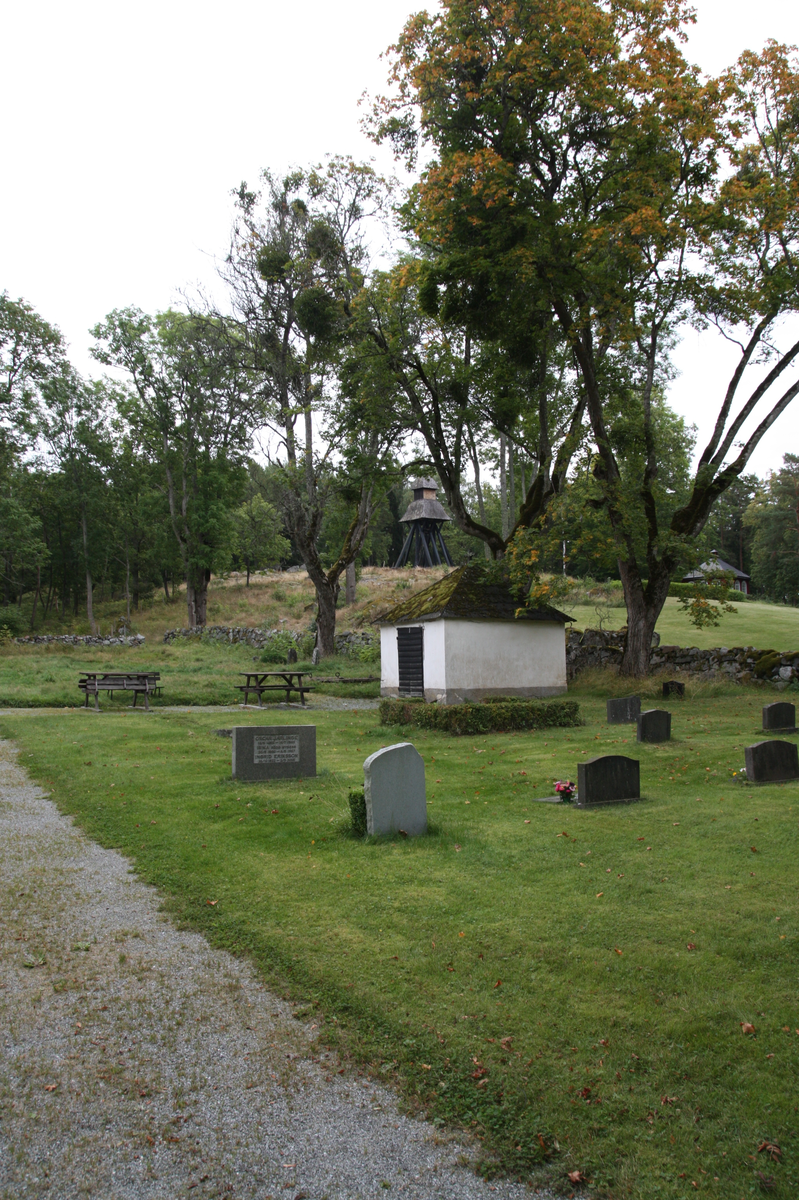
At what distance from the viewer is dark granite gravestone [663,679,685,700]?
2289 cm

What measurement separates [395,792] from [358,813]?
0.50 meters

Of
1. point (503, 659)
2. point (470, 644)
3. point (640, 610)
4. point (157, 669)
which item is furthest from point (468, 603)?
point (157, 669)

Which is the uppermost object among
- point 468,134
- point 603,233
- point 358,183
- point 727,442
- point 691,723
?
point 358,183

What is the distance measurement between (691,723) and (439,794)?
922 centimetres

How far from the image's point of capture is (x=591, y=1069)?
3734mm

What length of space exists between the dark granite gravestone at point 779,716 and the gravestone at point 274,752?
887 cm

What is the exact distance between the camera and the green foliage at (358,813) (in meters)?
8.07

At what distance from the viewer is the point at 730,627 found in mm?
39062

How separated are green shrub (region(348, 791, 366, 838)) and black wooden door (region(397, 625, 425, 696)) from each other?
15.4 m

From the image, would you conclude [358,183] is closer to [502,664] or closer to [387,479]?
[387,479]

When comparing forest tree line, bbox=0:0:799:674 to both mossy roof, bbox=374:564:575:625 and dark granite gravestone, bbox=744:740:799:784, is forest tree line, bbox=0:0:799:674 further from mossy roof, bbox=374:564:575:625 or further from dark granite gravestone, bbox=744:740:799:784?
dark granite gravestone, bbox=744:740:799:784

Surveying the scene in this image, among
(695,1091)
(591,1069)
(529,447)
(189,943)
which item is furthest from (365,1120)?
(529,447)

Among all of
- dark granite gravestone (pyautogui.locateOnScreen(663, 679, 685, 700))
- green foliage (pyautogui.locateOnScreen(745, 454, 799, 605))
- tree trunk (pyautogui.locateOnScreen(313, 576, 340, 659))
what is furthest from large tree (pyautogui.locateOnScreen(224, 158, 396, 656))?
green foliage (pyautogui.locateOnScreen(745, 454, 799, 605))

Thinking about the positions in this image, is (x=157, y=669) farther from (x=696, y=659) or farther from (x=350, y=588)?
(x=696, y=659)
